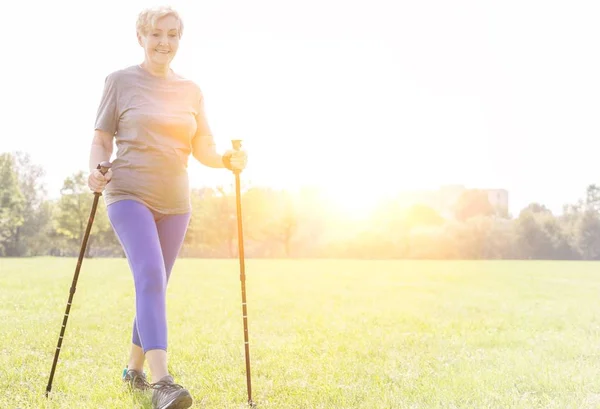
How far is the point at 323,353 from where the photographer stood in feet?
27.1

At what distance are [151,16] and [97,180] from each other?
4.37 ft

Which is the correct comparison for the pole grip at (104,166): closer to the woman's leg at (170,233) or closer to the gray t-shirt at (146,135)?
the gray t-shirt at (146,135)

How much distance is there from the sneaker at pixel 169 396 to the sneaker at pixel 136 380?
1.11m

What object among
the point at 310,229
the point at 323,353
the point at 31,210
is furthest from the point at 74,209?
the point at 323,353

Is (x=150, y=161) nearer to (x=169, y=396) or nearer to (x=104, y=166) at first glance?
(x=104, y=166)

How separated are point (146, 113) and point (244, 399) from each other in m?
2.55

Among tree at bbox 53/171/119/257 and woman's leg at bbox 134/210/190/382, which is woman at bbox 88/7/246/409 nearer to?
woman's leg at bbox 134/210/190/382

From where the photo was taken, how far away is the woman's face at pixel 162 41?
16.9 feet

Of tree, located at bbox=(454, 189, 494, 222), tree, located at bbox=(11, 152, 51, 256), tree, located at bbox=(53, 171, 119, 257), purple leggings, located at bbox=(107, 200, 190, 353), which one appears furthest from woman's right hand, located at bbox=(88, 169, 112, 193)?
tree, located at bbox=(454, 189, 494, 222)

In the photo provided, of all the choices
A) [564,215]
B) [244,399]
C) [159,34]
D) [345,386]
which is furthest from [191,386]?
[564,215]

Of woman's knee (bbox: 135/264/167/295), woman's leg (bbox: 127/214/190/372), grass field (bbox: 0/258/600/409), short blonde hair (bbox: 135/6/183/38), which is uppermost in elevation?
short blonde hair (bbox: 135/6/183/38)

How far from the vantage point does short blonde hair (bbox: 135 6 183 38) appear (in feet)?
Result: 16.7

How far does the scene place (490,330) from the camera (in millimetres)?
11164

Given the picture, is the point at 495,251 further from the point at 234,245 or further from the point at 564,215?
the point at 234,245
